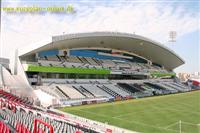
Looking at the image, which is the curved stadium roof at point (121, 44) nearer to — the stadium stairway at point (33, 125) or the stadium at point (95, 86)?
the stadium at point (95, 86)

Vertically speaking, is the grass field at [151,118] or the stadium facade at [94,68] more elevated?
the stadium facade at [94,68]

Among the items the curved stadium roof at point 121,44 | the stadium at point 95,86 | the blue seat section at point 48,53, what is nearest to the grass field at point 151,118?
the stadium at point 95,86

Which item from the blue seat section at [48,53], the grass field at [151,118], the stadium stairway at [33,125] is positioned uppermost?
the blue seat section at [48,53]

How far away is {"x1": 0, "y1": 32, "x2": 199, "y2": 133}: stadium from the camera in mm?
23312

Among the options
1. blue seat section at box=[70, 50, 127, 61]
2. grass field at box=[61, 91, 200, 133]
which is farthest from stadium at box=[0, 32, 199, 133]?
blue seat section at box=[70, 50, 127, 61]

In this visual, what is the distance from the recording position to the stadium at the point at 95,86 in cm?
2331

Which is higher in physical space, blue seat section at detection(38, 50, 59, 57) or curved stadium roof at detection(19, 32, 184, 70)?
curved stadium roof at detection(19, 32, 184, 70)

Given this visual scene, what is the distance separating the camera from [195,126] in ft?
80.5

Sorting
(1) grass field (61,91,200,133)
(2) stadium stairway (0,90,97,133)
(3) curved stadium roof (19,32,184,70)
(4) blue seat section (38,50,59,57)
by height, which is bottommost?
(1) grass field (61,91,200,133)

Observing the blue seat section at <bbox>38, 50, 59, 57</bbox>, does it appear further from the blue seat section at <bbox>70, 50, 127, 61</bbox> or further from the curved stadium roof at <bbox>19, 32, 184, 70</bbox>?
the blue seat section at <bbox>70, 50, 127, 61</bbox>

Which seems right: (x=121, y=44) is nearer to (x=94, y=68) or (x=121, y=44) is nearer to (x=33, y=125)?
(x=94, y=68)

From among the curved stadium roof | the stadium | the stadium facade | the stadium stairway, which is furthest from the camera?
the curved stadium roof

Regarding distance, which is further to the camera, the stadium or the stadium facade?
the stadium facade

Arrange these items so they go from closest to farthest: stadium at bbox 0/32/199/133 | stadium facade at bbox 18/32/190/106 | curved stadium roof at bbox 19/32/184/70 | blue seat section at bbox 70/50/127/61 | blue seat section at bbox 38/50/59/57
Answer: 1. stadium at bbox 0/32/199/133
2. stadium facade at bbox 18/32/190/106
3. curved stadium roof at bbox 19/32/184/70
4. blue seat section at bbox 38/50/59/57
5. blue seat section at bbox 70/50/127/61
